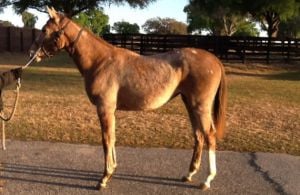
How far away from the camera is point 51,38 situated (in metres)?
6.38

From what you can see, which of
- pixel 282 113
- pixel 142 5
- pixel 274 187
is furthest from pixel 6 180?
pixel 142 5

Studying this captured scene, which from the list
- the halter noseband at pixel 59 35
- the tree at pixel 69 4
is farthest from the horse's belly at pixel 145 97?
the tree at pixel 69 4

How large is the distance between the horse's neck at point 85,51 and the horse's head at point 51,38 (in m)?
0.10

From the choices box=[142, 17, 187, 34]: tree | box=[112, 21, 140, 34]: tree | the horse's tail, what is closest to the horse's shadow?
the horse's tail

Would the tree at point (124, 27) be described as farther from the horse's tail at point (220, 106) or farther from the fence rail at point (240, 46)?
the horse's tail at point (220, 106)

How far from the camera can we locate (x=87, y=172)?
22.7 ft

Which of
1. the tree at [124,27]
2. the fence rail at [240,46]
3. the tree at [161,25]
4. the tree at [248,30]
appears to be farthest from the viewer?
the tree at [124,27]

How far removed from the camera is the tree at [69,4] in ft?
139

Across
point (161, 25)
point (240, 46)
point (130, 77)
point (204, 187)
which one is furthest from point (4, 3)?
point (161, 25)

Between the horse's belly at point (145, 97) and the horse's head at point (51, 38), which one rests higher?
the horse's head at point (51, 38)

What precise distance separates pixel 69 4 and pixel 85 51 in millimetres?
37639

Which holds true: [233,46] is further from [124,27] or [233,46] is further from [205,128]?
[124,27]

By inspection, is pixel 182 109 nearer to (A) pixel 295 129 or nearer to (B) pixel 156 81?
(A) pixel 295 129

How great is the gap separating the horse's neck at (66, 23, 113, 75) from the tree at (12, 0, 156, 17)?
36.1m
